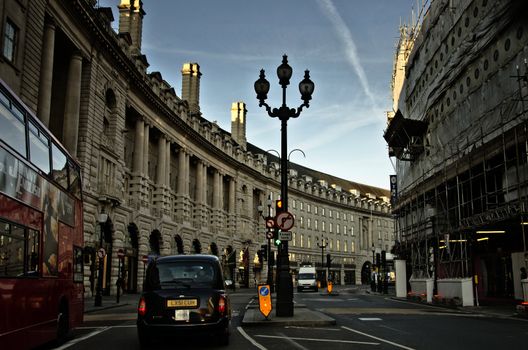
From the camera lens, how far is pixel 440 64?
35.1 metres

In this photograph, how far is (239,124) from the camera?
84.1 m

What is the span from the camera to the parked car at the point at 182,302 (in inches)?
427

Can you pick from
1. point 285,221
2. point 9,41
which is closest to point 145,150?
point 9,41

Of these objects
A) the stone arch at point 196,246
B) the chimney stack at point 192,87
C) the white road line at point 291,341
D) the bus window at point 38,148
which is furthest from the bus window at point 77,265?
the chimney stack at point 192,87

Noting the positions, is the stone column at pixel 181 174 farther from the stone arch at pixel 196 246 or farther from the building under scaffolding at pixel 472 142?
the building under scaffolding at pixel 472 142

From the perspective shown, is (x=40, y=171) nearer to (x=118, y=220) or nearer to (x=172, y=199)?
(x=118, y=220)

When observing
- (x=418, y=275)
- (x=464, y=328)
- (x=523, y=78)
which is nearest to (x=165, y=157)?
(x=418, y=275)

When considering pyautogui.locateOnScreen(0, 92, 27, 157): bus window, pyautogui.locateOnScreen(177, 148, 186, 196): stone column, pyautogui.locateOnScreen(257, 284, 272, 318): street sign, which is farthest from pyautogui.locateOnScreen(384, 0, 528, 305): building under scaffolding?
pyautogui.locateOnScreen(177, 148, 186, 196): stone column

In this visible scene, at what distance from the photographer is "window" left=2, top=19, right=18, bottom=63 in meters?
24.5

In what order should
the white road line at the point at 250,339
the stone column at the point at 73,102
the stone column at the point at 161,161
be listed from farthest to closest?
the stone column at the point at 161,161
the stone column at the point at 73,102
the white road line at the point at 250,339

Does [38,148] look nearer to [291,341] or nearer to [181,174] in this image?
[291,341]

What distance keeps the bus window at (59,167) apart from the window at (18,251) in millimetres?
2180

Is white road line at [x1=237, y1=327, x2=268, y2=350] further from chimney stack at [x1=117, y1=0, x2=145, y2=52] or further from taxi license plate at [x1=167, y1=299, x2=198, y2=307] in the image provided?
chimney stack at [x1=117, y1=0, x2=145, y2=52]

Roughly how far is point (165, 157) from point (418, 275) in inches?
1073
